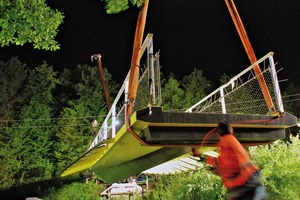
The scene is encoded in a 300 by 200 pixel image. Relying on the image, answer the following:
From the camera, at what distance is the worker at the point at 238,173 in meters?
3.83

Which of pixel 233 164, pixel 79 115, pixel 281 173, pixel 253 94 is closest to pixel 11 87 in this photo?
pixel 79 115

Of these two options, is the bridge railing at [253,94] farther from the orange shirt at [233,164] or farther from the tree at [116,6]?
the tree at [116,6]

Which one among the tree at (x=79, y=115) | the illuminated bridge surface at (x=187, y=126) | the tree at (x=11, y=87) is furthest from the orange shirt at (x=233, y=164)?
the tree at (x=11, y=87)

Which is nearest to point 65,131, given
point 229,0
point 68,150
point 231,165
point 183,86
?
point 68,150

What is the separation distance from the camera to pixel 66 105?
98.5 ft

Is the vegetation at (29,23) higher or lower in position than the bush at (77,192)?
higher

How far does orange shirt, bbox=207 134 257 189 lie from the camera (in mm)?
3852

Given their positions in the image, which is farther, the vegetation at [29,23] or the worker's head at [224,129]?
the vegetation at [29,23]

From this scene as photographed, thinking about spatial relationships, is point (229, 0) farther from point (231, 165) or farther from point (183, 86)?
point (183, 86)

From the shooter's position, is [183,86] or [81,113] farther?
[183,86]

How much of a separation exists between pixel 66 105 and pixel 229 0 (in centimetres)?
2546

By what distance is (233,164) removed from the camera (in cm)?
391

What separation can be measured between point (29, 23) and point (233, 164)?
5.87 m

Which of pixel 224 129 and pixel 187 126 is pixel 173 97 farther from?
pixel 224 129
